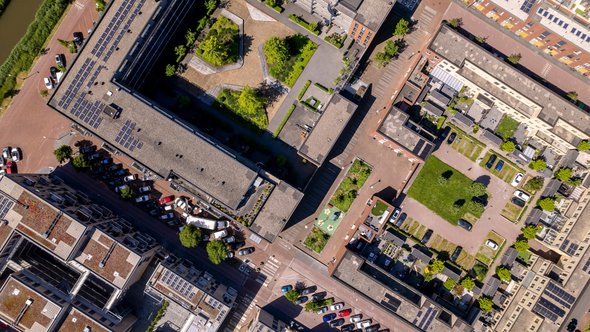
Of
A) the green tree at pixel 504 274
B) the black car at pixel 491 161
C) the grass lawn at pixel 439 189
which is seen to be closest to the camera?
the green tree at pixel 504 274

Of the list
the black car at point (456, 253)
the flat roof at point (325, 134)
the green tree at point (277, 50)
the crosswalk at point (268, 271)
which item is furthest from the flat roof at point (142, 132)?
the black car at point (456, 253)

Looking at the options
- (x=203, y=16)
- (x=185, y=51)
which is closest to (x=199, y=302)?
(x=185, y=51)

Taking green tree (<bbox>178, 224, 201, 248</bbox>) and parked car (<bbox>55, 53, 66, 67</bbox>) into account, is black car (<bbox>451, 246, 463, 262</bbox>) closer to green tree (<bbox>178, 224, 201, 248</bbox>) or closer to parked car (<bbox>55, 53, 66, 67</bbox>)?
green tree (<bbox>178, 224, 201, 248</bbox>)

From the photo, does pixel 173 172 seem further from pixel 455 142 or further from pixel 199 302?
pixel 455 142

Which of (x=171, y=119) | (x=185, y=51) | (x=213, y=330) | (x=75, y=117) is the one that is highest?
(x=185, y=51)

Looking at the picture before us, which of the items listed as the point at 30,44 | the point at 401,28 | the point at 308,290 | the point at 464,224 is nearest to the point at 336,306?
the point at 308,290

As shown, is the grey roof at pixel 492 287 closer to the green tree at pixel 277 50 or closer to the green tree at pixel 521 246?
the green tree at pixel 521 246

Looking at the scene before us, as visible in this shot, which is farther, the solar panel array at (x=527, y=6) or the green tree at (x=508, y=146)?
the green tree at (x=508, y=146)
